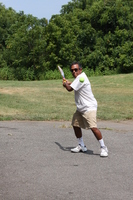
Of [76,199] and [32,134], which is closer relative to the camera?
[76,199]

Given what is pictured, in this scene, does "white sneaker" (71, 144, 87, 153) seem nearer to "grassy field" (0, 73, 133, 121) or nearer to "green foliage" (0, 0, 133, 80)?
"grassy field" (0, 73, 133, 121)

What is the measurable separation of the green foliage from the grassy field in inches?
368

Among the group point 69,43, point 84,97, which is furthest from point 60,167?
point 69,43

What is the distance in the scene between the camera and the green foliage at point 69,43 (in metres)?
32.5

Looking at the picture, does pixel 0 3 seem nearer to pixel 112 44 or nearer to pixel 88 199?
A: pixel 112 44

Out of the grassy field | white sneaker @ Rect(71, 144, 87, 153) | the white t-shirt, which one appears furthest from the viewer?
the grassy field

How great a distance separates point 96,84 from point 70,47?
40.6 feet

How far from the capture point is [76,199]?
15.6ft

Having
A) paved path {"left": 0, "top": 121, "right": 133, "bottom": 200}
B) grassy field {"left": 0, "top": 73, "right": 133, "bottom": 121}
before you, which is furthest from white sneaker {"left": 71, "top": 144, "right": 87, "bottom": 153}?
grassy field {"left": 0, "top": 73, "right": 133, "bottom": 121}

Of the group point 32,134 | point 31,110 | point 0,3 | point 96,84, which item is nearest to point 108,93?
point 96,84

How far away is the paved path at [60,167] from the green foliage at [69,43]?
76.4 feet

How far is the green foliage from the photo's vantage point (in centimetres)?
3250

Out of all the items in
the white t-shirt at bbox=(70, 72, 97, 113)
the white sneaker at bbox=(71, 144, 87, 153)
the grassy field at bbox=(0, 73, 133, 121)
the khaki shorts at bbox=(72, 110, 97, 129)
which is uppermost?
the white t-shirt at bbox=(70, 72, 97, 113)

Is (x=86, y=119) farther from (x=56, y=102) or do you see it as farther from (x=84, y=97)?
(x=56, y=102)
